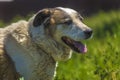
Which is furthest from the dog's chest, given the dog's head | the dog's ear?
the dog's ear

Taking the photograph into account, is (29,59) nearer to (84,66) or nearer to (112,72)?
(112,72)

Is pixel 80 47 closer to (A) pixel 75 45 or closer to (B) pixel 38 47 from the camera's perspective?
(A) pixel 75 45

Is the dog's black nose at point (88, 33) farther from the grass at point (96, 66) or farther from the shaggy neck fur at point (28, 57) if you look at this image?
the grass at point (96, 66)

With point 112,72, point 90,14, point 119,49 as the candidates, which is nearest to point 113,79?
point 112,72

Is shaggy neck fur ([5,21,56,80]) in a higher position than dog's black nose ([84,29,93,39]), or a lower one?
lower

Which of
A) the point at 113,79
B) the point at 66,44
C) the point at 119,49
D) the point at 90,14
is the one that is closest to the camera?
the point at 66,44

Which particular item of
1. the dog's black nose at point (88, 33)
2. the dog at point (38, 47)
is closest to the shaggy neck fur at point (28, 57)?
the dog at point (38, 47)

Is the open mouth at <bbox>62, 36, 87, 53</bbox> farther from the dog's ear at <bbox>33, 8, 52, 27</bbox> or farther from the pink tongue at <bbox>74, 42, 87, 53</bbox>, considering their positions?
the dog's ear at <bbox>33, 8, 52, 27</bbox>

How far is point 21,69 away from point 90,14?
15.4 meters

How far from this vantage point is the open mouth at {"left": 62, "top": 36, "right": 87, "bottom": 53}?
746 centimetres

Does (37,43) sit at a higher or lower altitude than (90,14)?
higher

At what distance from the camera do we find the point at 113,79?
8.74 metres

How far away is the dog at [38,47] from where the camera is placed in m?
7.56

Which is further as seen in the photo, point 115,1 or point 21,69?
point 115,1
